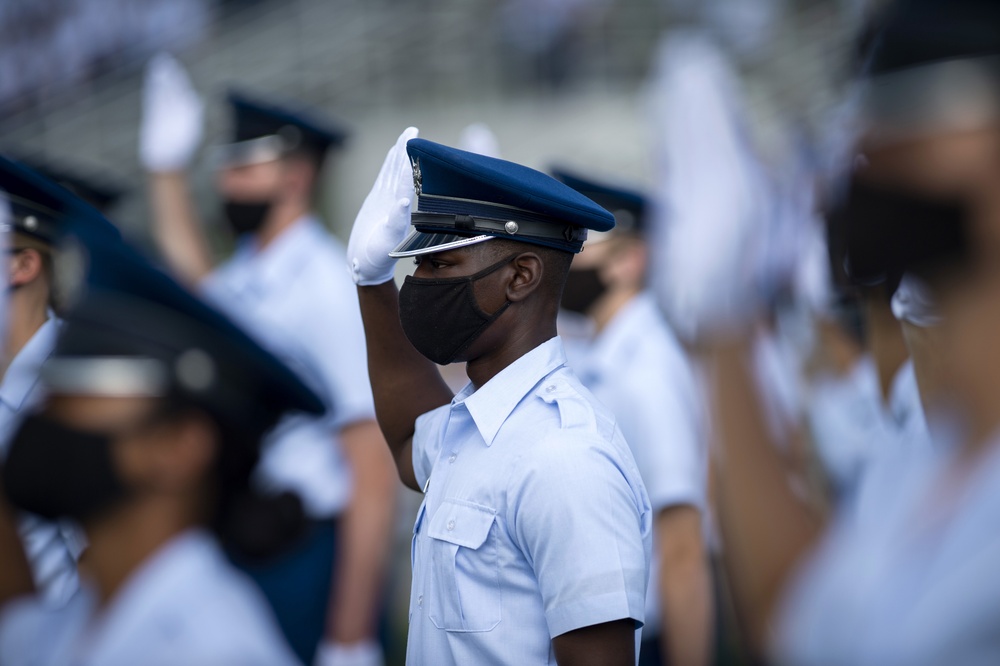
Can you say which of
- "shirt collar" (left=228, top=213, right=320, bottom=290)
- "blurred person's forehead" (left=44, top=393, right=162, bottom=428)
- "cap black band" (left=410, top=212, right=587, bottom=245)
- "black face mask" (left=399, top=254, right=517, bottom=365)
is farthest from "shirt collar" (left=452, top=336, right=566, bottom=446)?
"shirt collar" (left=228, top=213, right=320, bottom=290)

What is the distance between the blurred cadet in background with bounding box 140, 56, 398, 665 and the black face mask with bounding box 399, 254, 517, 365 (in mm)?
1487

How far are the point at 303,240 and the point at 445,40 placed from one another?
768 cm

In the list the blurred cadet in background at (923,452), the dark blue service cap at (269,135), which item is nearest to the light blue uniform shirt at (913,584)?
the blurred cadet in background at (923,452)

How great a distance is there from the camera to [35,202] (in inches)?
111

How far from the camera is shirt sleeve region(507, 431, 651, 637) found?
2.01 m

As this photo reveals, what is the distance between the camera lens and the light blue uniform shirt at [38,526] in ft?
6.68

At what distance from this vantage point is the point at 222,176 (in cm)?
521

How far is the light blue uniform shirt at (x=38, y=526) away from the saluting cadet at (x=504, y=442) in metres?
0.72

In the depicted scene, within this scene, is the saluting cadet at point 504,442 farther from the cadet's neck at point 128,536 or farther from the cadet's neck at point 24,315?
the cadet's neck at point 24,315

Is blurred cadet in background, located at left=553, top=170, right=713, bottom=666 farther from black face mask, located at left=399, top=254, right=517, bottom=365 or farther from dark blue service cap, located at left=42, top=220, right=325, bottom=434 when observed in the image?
dark blue service cap, located at left=42, top=220, right=325, bottom=434

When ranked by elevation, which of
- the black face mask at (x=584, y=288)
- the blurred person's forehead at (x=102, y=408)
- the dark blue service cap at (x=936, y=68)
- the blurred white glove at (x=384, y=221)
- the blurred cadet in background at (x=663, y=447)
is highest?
the dark blue service cap at (x=936, y=68)

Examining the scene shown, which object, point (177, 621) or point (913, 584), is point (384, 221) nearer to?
point (177, 621)

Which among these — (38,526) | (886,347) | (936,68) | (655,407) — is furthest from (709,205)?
(655,407)

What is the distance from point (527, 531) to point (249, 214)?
3351mm
